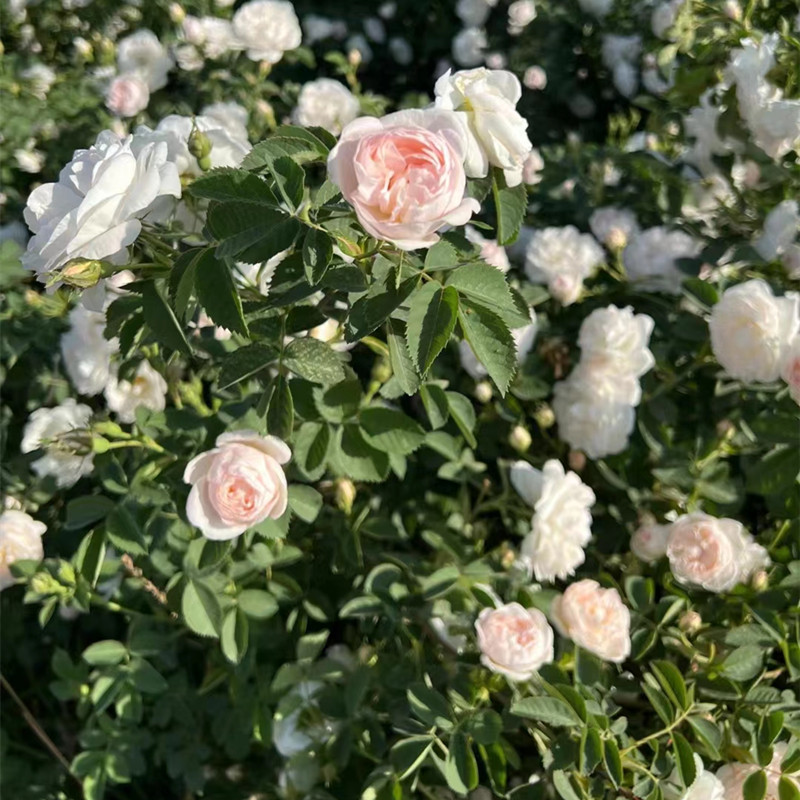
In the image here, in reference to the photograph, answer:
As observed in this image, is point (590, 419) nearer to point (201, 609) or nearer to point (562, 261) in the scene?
point (562, 261)

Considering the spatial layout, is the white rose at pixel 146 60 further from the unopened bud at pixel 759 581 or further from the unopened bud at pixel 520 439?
the unopened bud at pixel 759 581

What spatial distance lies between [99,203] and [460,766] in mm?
852

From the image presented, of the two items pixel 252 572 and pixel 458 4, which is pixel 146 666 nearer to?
pixel 252 572

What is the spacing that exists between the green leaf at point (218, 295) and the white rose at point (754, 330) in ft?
2.61

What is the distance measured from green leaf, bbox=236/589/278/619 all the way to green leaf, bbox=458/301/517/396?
0.64 metres

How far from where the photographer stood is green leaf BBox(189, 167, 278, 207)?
0.82m

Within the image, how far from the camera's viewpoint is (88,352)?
4.96 feet

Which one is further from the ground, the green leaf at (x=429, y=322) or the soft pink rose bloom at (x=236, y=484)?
the green leaf at (x=429, y=322)

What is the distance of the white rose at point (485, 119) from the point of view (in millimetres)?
860

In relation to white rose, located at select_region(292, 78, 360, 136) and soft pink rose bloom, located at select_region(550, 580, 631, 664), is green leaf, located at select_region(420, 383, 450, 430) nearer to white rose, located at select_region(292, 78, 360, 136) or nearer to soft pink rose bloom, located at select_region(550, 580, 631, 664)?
soft pink rose bloom, located at select_region(550, 580, 631, 664)

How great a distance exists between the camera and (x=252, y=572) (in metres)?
1.36

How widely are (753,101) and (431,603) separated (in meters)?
0.99

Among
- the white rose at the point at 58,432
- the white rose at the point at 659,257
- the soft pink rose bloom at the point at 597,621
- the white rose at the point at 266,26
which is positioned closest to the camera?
the soft pink rose bloom at the point at 597,621

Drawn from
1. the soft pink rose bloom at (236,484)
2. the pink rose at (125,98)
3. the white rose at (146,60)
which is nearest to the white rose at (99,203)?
the soft pink rose bloom at (236,484)
